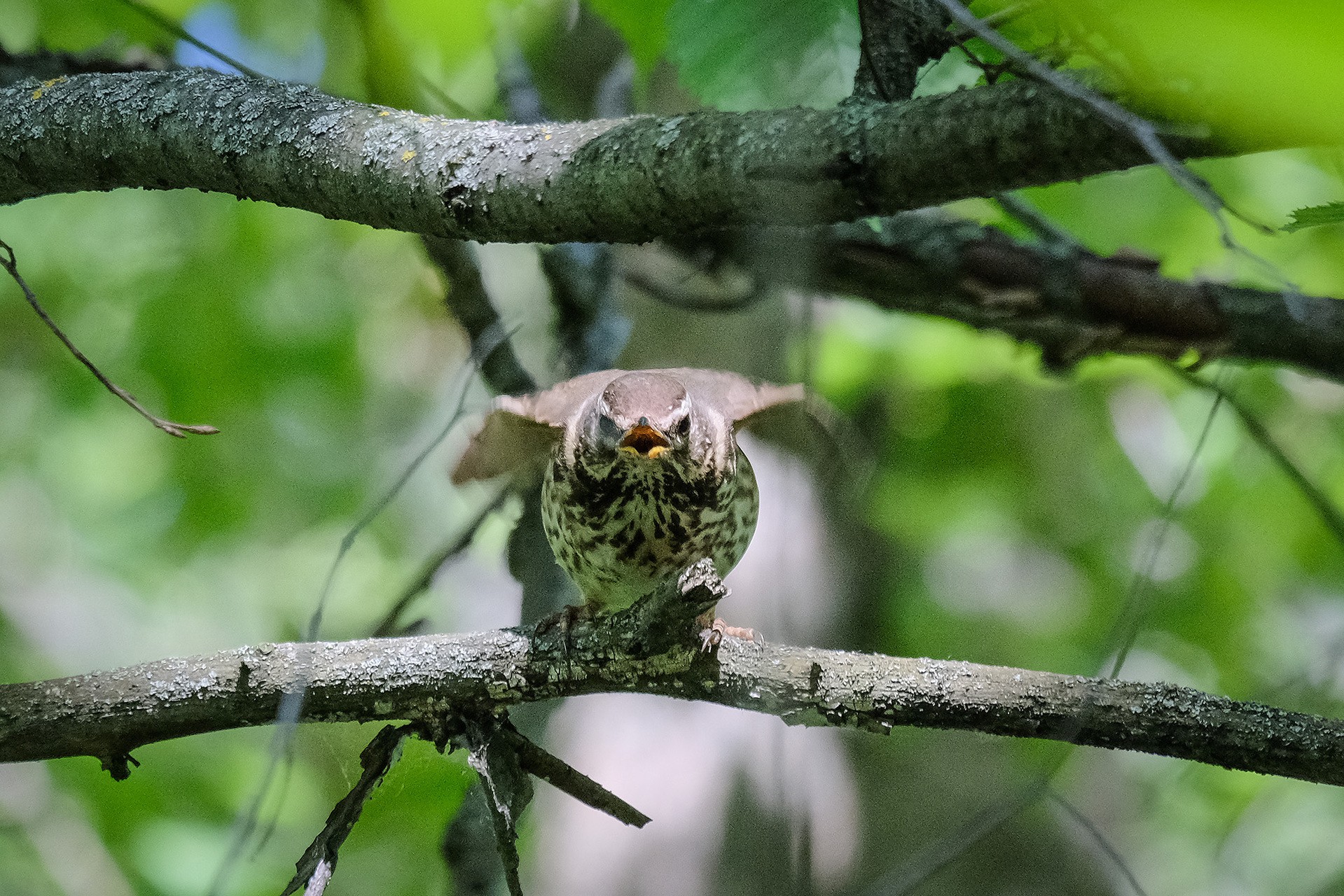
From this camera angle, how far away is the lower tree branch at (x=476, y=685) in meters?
1.58

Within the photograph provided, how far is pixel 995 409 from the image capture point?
13.9 ft

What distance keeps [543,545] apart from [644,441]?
46.2 inches

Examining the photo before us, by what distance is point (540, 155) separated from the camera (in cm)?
153

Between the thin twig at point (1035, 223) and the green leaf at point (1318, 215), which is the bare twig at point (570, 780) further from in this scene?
the thin twig at point (1035, 223)

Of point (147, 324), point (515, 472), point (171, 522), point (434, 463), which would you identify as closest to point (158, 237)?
point (147, 324)

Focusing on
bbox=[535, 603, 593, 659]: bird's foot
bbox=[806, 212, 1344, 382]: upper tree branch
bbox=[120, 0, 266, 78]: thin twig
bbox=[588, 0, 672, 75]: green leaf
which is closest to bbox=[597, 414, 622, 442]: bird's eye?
bbox=[535, 603, 593, 659]: bird's foot

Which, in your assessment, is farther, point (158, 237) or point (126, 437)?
point (126, 437)

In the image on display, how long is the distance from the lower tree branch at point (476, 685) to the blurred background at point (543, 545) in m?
0.27

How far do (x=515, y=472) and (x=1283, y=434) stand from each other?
3401 millimetres

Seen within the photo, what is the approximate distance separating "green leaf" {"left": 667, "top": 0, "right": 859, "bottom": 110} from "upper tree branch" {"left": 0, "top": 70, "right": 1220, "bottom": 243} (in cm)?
25

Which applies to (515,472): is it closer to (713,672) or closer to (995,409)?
(713,672)

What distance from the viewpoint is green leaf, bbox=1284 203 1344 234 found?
892mm

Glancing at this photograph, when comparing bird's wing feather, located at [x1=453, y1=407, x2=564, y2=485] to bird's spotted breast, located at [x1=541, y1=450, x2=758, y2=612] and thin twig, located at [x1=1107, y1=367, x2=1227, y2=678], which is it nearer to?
bird's spotted breast, located at [x1=541, y1=450, x2=758, y2=612]

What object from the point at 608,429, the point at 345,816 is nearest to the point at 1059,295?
the point at 608,429
